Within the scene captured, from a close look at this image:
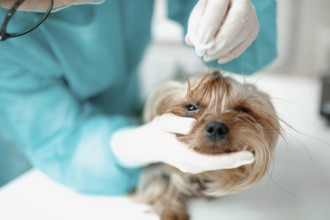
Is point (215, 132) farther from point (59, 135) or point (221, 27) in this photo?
point (59, 135)

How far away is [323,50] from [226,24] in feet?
4.02

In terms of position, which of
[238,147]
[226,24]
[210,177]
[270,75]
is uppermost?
[226,24]

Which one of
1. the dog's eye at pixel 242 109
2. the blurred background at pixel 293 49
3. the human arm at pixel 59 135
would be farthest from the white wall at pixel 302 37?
the dog's eye at pixel 242 109

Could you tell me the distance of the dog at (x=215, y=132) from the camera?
681 millimetres

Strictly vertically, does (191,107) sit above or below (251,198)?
above

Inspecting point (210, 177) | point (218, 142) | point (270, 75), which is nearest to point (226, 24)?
point (218, 142)

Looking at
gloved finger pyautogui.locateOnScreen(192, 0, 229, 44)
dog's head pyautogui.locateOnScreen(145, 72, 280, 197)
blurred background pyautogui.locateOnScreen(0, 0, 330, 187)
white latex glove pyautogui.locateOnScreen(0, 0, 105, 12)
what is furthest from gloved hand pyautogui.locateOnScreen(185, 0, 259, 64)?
blurred background pyautogui.locateOnScreen(0, 0, 330, 187)

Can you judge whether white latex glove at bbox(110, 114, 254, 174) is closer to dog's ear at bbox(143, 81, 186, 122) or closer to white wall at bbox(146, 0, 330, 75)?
dog's ear at bbox(143, 81, 186, 122)

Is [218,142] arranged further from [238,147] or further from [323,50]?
[323,50]

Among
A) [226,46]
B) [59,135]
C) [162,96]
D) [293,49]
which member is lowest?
[293,49]

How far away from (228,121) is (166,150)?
15 cm

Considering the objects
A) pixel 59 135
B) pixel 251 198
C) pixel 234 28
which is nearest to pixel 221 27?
pixel 234 28

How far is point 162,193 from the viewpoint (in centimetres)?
93

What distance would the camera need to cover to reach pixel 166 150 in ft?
2.54
